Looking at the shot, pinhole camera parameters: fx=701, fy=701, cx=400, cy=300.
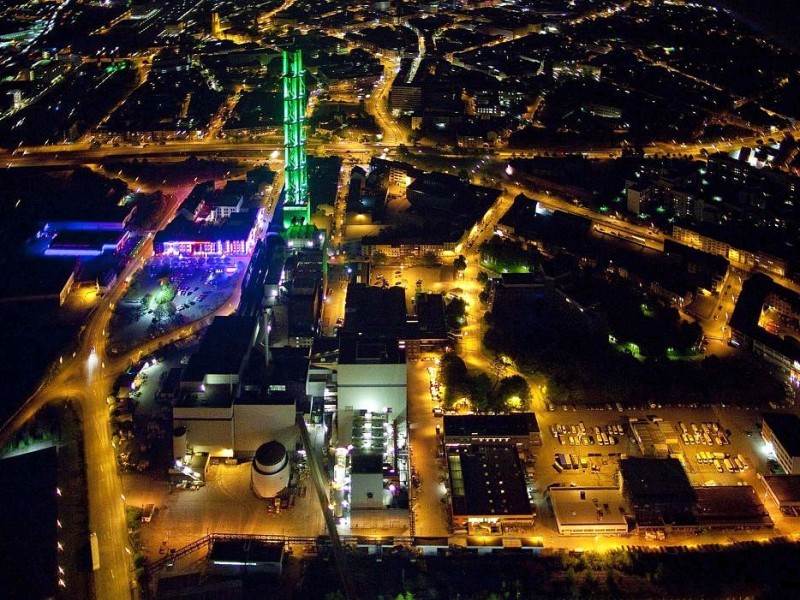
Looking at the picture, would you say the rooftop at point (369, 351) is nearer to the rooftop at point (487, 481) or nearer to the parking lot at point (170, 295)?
the rooftop at point (487, 481)

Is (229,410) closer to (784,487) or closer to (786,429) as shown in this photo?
(784,487)

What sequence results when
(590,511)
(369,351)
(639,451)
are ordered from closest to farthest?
(590,511), (639,451), (369,351)

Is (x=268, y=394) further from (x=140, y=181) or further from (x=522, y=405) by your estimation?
(x=140, y=181)

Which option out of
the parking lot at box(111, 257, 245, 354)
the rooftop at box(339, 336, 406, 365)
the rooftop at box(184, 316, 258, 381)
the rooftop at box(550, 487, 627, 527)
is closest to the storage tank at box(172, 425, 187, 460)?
the rooftop at box(184, 316, 258, 381)

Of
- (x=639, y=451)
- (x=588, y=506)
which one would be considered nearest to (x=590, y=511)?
(x=588, y=506)

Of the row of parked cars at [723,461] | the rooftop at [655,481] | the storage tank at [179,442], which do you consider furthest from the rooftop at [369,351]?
the row of parked cars at [723,461]

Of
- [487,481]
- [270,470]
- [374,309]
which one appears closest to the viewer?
[270,470]

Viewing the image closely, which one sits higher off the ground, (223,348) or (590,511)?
(223,348)

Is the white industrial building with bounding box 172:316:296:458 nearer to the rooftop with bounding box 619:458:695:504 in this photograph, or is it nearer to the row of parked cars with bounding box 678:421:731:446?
the rooftop with bounding box 619:458:695:504
